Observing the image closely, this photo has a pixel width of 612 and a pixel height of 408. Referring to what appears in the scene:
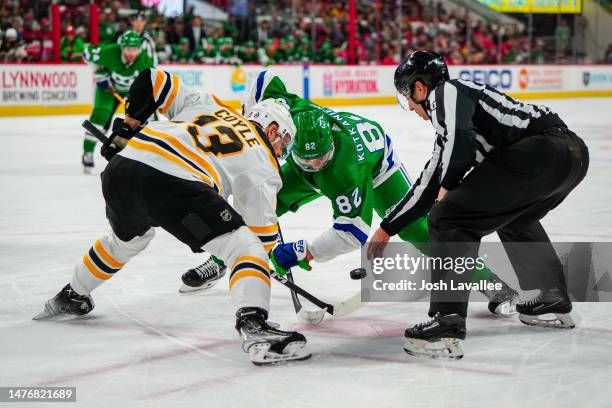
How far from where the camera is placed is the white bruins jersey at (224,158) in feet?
9.67

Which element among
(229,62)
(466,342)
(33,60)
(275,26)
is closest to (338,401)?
(466,342)

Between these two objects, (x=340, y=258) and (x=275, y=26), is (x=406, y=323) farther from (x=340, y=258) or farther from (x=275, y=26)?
(x=275, y=26)

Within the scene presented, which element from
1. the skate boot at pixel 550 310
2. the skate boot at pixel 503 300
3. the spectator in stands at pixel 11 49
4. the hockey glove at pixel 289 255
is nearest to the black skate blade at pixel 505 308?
the skate boot at pixel 503 300

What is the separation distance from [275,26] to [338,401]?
51.9 ft

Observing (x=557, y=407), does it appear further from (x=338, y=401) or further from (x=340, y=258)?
(x=340, y=258)

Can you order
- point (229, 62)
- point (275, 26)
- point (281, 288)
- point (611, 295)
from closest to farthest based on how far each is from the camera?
point (611, 295), point (281, 288), point (229, 62), point (275, 26)

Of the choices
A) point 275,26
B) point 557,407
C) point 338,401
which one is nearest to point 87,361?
point 338,401

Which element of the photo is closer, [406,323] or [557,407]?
[557,407]

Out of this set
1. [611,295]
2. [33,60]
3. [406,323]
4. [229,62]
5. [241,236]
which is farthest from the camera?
[229,62]

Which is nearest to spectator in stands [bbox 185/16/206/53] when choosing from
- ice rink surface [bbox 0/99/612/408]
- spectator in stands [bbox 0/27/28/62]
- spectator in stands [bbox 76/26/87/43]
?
spectator in stands [bbox 76/26/87/43]

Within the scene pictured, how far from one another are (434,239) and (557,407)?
0.74 metres

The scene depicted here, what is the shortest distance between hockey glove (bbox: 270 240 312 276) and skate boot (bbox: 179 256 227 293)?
0.61 meters

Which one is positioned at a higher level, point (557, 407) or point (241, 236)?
point (241, 236)

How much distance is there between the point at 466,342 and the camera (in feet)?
10.6
